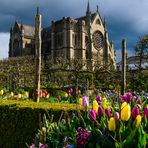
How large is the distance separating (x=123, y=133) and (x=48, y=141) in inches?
33.8

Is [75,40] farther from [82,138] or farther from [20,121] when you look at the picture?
[82,138]

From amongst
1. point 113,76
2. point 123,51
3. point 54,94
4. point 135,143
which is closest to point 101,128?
point 135,143

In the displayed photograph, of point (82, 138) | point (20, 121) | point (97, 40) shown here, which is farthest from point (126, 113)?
point (97, 40)

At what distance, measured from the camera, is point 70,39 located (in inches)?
3159

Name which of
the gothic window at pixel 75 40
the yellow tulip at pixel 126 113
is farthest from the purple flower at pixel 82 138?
the gothic window at pixel 75 40

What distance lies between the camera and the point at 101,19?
9206cm

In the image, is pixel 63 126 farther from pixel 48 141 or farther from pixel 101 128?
pixel 101 128

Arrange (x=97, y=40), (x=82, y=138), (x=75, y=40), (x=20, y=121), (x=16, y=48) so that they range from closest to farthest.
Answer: (x=82, y=138), (x=20, y=121), (x=75, y=40), (x=97, y=40), (x=16, y=48)

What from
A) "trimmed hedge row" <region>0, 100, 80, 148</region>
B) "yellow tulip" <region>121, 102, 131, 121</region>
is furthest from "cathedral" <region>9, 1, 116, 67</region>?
"yellow tulip" <region>121, 102, 131, 121</region>

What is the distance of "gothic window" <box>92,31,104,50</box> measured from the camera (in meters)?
86.3

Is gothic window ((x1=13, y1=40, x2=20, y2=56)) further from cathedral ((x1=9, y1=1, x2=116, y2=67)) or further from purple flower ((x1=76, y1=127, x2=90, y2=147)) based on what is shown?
purple flower ((x1=76, y1=127, x2=90, y2=147))

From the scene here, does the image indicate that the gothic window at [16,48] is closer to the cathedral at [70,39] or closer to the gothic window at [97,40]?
the cathedral at [70,39]

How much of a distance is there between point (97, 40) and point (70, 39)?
30.0 ft

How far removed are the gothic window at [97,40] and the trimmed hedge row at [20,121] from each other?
7873cm
